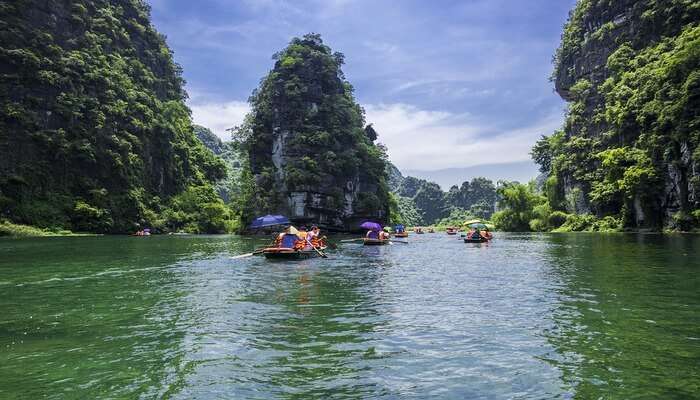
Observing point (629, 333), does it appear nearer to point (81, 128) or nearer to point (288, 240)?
point (288, 240)

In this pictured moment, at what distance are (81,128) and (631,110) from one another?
3463 inches

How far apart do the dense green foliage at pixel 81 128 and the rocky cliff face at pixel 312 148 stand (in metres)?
22.2

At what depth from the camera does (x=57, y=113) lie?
8100cm

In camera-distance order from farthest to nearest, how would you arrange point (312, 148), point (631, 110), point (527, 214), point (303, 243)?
1. point (527, 214)
2. point (312, 148)
3. point (631, 110)
4. point (303, 243)

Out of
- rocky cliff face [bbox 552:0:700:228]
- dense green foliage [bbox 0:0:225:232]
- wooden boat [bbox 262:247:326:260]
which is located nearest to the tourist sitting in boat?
wooden boat [bbox 262:247:326:260]

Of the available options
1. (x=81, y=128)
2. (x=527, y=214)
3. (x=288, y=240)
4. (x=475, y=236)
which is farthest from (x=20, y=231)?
(x=527, y=214)

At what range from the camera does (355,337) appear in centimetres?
1030

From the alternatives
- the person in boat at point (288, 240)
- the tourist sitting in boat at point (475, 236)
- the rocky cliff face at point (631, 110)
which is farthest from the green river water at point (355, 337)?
the rocky cliff face at point (631, 110)

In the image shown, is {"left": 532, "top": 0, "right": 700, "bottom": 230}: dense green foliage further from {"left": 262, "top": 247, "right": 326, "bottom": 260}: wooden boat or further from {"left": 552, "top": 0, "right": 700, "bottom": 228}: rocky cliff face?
{"left": 262, "top": 247, "right": 326, "bottom": 260}: wooden boat

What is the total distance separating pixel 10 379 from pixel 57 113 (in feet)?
287

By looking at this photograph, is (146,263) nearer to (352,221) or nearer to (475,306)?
(475,306)

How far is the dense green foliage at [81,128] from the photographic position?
7481 centimetres

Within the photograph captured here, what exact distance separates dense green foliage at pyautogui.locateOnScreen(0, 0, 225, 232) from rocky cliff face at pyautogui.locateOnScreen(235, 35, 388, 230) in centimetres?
2216

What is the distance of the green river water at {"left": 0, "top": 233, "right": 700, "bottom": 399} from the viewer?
288 inches
